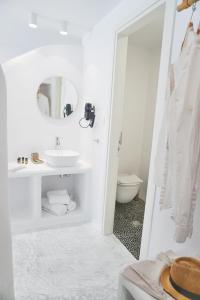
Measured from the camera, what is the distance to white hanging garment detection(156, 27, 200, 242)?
3.10 ft

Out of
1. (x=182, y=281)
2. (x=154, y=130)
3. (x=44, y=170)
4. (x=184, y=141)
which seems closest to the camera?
(x=182, y=281)

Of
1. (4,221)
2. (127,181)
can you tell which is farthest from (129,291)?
(127,181)

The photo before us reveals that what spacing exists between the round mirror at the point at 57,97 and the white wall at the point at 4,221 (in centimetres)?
182

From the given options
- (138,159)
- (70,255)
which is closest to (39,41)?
(138,159)

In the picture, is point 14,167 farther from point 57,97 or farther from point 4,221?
point 4,221

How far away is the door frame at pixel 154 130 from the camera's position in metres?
1.39

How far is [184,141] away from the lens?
3.27 ft

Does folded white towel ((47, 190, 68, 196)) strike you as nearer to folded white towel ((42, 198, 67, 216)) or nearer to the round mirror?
folded white towel ((42, 198, 67, 216))

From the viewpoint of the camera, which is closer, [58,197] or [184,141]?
[184,141]

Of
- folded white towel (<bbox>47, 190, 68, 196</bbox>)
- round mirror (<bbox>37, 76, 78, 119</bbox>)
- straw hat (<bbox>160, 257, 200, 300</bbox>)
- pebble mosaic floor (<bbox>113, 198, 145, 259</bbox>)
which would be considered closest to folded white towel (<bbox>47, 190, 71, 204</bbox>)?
folded white towel (<bbox>47, 190, 68, 196</bbox>)

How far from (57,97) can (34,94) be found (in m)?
0.29

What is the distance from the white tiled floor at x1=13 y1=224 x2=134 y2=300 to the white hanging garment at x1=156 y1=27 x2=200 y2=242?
42.1 inches

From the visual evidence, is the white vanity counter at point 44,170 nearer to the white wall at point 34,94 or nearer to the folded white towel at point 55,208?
the white wall at point 34,94

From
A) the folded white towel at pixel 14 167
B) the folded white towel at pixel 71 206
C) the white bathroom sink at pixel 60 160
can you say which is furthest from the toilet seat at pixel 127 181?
the folded white towel at pixel 14 167
